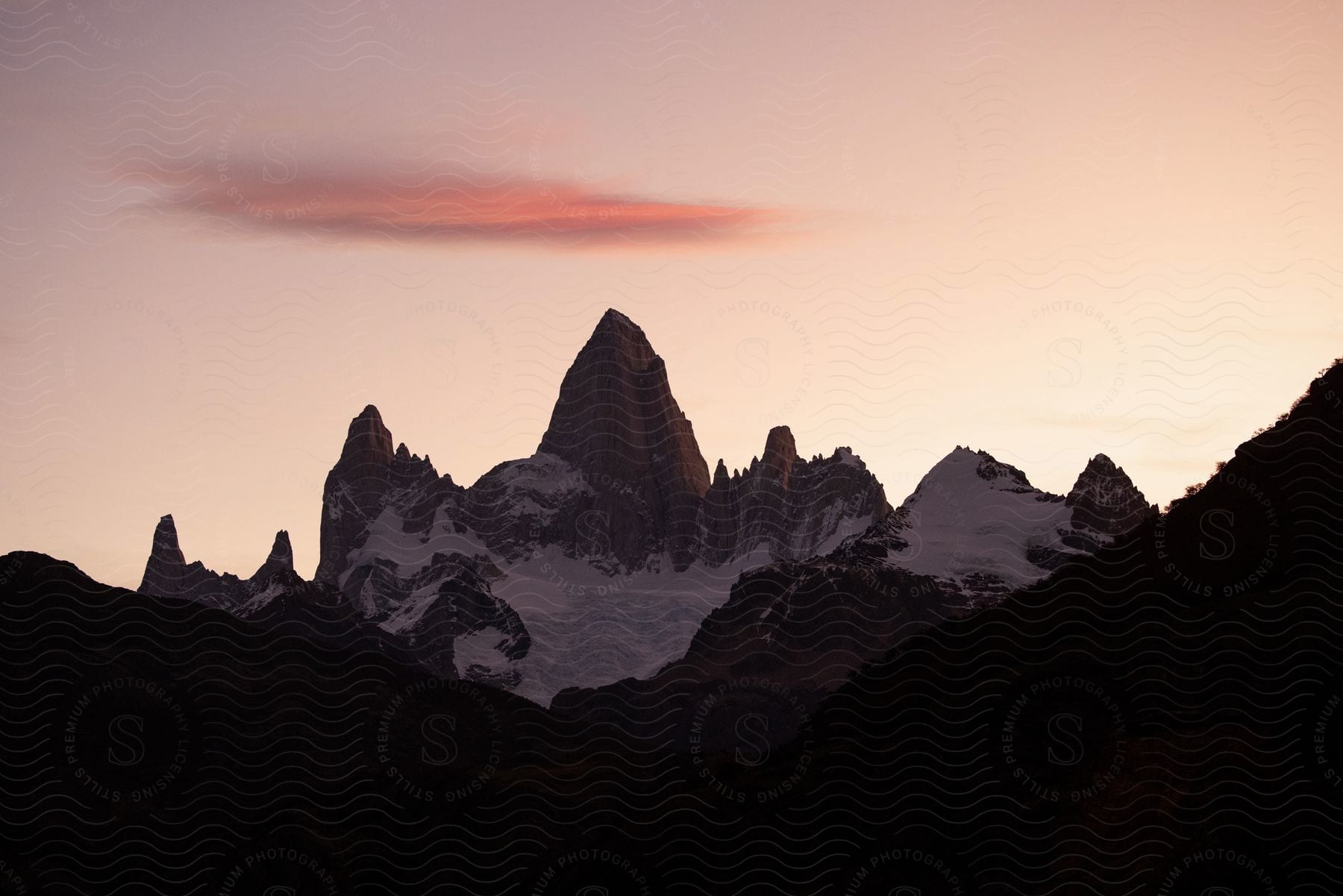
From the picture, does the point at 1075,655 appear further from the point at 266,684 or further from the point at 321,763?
the point at 266,684

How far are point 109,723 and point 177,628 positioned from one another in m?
22.0

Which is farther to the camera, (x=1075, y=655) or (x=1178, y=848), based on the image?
(x=1075, y=655)

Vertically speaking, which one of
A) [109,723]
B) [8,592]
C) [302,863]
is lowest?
[302,863]

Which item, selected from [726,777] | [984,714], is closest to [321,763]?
[726,777]

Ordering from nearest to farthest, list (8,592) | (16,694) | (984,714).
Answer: (984,714), (16,694), (8,592)

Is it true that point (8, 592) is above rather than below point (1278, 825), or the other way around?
above

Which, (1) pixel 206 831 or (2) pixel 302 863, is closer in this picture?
(2) pixel 302 863

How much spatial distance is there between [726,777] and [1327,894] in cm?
4321

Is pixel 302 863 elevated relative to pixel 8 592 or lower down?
lower down

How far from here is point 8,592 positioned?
146625 mm

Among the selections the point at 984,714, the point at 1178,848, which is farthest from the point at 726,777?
the point at 1178,848

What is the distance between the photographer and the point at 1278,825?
2940 inches

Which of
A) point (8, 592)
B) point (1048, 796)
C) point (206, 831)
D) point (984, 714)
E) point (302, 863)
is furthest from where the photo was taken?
point (8, 592)

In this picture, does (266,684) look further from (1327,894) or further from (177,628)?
(1327,894)
